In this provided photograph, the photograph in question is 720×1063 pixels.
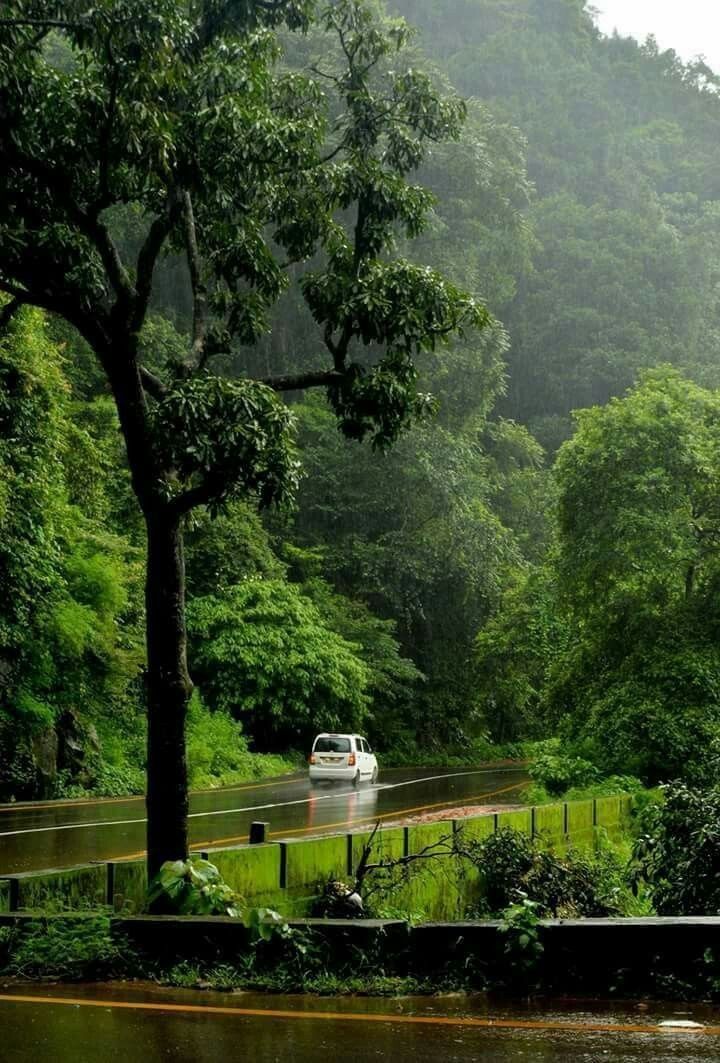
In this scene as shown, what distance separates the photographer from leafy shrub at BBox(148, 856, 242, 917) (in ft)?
30.6

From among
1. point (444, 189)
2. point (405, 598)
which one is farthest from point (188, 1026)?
point (444, 189)

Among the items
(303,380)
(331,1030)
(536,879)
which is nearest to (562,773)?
(536,879)

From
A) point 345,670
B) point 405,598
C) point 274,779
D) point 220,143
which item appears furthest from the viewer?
point 405,598

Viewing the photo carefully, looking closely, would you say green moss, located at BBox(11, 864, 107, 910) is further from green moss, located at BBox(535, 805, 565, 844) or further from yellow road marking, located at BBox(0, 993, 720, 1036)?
green moss, located at BBox(535, 805, 565, 844)

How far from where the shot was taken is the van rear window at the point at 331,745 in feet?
→ 113

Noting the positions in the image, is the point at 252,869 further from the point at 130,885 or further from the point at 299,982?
the point at 299,982

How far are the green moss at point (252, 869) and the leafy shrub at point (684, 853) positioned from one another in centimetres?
335

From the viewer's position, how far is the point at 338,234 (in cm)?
1219

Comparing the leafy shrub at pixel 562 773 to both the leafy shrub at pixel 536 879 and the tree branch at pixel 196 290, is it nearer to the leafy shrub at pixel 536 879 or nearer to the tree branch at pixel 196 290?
the leafy shrub at pixel 536 879

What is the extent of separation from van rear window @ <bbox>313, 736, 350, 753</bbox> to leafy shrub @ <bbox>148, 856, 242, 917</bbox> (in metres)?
25.0

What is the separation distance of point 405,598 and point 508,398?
2699cm

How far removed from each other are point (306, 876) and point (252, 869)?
3.53 ft

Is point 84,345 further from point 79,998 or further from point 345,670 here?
point 79,998

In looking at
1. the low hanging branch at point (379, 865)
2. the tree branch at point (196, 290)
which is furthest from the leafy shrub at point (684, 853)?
the tree branch at point (196, 290)
